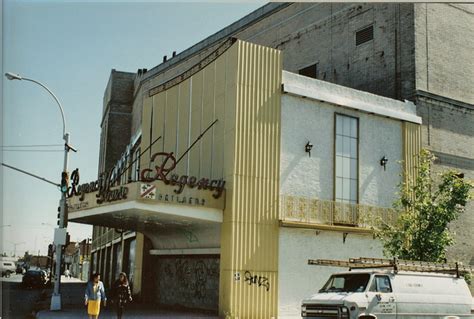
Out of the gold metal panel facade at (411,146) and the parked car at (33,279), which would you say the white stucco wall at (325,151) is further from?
the parked car at (33,279)

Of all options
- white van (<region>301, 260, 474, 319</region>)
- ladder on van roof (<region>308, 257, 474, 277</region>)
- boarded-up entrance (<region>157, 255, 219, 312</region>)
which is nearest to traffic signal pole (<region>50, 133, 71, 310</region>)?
boarded-up entrance (<region>157, 255, 219, 312</region>)

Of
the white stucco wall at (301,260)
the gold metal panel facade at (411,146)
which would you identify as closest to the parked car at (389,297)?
the white stucco wall at (301,260)

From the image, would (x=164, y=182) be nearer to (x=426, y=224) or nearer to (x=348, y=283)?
(x=348, y=283)

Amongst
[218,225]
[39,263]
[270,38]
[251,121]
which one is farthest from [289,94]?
[39,263]

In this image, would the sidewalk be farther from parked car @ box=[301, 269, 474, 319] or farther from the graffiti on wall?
parked car @ box=[301, 269, 474, 319]

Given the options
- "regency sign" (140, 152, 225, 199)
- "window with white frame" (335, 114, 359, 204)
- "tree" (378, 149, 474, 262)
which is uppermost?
"window with white frame" (335, 114, 359, 204)

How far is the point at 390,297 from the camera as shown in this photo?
1511 cm

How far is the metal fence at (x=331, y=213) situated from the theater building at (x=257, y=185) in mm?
48

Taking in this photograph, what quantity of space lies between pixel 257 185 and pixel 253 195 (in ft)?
1.41

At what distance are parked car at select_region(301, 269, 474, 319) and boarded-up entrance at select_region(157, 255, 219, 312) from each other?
8.79 m

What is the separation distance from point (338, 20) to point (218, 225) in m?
15.9

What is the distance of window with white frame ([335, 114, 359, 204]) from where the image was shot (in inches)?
986

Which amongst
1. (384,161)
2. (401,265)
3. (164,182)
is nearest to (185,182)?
(164,182)

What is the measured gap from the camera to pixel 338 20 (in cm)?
3275
